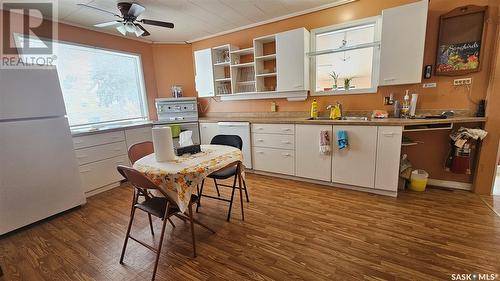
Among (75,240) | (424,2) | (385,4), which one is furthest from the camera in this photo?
(385,4)

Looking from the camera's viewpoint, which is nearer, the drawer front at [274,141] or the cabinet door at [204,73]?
the drawer front at [274,141]

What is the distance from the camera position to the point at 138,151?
2.19 m

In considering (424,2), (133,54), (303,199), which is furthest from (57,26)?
(424,2)

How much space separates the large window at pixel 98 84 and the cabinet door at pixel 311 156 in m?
3.17

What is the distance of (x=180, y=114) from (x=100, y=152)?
1.53m

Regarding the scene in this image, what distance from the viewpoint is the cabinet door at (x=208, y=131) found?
3.90 meters

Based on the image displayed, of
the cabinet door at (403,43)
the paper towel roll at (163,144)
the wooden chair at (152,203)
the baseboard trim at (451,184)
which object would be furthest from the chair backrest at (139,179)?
the baseboard trim at (451,184)

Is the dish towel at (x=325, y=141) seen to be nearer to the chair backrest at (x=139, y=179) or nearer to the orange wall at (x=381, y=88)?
the orange wall at (x=381, y=88)

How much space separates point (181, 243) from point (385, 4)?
3.63 m

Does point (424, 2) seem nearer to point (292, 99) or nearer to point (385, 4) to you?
point (385, 4)

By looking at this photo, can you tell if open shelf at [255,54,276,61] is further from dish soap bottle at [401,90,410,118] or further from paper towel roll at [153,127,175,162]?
paper towel roll at [153,127,175,162]

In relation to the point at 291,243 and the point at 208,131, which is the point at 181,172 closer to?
the point at 291,243

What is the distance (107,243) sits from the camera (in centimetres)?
200

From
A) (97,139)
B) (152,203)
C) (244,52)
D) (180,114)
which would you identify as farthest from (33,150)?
(244,52)
